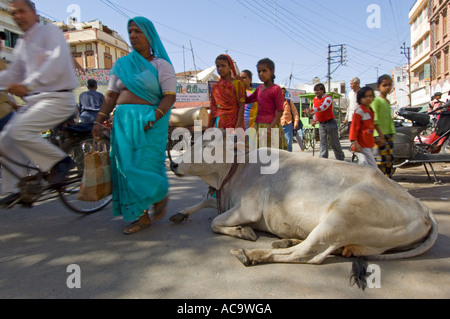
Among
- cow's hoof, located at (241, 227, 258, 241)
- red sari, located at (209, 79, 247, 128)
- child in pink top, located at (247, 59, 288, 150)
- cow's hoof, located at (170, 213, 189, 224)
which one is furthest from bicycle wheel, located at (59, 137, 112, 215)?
child in pink top, located at (247, 59, 288, 150)

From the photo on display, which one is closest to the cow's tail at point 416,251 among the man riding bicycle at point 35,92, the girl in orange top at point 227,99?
the girl in orange top at point 227,99

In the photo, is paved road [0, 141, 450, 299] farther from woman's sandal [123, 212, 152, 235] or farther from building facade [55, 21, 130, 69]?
building facade [55, 21, 130, 69]

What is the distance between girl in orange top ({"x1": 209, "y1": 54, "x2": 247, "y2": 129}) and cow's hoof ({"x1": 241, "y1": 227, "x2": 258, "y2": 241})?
5.30 ft

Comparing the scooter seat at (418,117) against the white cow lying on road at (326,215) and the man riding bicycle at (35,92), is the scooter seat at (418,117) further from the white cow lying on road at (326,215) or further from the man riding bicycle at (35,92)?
the man riding bicycle at (35,92)

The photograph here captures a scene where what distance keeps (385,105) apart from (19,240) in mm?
4563

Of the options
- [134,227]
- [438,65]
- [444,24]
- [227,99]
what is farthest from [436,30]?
[134,227]

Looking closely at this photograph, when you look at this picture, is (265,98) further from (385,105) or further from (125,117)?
(125,117)

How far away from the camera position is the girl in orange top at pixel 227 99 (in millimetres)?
4078

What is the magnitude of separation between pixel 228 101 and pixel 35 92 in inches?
84.0

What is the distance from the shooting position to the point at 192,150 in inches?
123

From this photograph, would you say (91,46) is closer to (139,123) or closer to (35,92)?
(35,92)

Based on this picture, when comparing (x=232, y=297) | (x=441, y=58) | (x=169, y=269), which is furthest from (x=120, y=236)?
(x=441, y=58)

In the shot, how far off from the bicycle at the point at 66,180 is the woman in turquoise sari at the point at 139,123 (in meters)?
0.42
